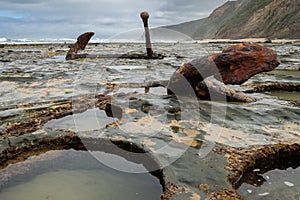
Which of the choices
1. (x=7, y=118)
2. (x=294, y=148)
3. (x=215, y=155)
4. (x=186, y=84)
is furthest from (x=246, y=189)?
(x=7, y=118)

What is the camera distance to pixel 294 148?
2.99m

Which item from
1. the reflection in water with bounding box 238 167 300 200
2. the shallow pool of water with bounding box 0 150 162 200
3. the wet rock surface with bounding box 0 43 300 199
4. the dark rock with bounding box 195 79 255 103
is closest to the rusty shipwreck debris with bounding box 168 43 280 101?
the dark rock with bounding box 195 79 255 103

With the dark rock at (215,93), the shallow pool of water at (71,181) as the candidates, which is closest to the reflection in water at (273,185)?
the shallow pool of water at (71,181)

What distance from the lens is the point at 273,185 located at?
248cm

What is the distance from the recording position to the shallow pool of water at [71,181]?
2361 mm

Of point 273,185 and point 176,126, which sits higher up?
point 176,126

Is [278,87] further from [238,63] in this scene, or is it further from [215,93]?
[238,63]

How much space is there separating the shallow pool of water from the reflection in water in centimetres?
77

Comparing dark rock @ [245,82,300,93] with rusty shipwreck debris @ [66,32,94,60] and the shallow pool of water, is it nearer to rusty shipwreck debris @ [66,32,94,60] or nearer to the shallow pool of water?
the shallow pool of water

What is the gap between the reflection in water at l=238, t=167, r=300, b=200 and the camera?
2334mm

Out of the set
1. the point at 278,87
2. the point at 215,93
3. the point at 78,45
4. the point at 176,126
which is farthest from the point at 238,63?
the point at 78,45

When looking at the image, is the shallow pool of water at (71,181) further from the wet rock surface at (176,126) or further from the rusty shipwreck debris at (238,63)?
the rusty shipwreck debris at (238,63)

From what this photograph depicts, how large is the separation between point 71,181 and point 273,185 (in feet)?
5.90

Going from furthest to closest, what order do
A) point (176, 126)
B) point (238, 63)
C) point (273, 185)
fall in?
point (238, 63), point (176, 126), point (273, 185)
